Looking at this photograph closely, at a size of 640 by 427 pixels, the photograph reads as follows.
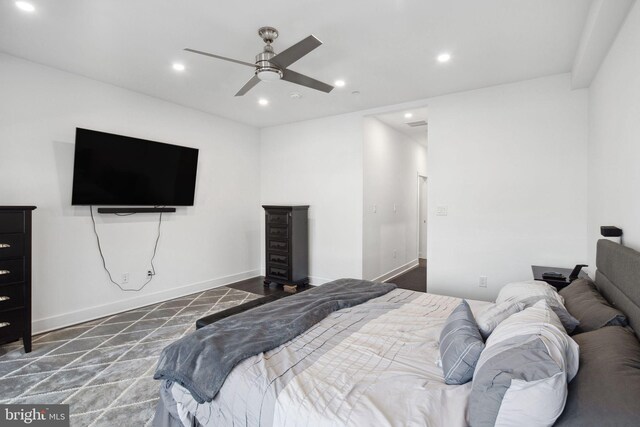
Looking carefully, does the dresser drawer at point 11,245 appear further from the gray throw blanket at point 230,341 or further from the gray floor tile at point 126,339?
the gray throw blanket at point 230,341

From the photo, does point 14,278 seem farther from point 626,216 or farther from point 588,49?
point 588,49

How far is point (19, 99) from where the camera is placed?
304 cm

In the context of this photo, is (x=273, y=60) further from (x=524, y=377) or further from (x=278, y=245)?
(x=278, y=245)

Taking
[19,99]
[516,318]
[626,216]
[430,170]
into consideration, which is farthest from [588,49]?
[19,99]

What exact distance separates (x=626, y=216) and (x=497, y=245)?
167 cm

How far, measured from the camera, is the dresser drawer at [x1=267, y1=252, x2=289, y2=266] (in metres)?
4.84

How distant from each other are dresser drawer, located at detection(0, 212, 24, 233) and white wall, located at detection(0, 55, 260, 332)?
557 millimetres

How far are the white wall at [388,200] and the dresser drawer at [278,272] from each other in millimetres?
1225

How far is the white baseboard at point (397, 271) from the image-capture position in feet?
17.3

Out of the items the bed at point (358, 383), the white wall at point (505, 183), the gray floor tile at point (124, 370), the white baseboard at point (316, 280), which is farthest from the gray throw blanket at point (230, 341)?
the white baseboard at point (316, 280)

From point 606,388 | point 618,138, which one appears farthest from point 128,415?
point 618,138

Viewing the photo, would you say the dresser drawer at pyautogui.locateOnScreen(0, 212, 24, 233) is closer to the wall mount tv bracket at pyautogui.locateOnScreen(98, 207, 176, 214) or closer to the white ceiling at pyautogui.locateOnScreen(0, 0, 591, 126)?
Answer: the wall mount tv bracket at pyautogui.locateOnScreen(98, 207, 176, 214)

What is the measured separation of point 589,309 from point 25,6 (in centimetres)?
411

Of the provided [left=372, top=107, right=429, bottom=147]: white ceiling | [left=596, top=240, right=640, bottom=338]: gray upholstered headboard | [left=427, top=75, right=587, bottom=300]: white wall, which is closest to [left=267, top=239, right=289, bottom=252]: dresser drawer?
[left=427, top=75, right=587, bottom=300]: white wall
